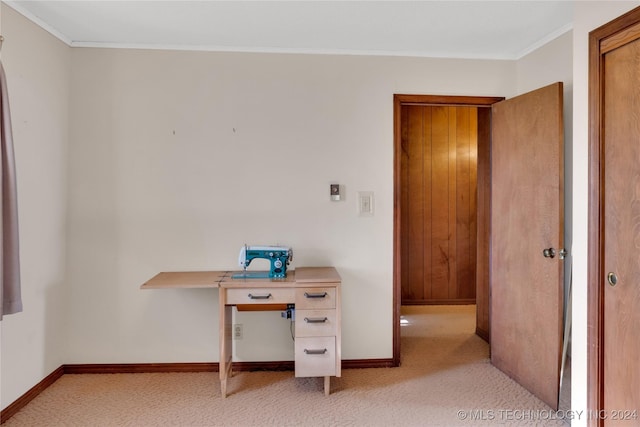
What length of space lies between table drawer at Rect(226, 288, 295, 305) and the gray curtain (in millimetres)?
1137

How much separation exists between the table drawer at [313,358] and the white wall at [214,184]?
Result: 472mm

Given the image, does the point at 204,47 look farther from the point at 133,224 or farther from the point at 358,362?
the point at 358,362

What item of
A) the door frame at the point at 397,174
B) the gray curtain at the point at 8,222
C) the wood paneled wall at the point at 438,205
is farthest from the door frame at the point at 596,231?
the gray curtain at the point at 8,222

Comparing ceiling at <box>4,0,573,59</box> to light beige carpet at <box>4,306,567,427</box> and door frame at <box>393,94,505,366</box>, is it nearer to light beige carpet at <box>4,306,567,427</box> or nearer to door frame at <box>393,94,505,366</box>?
door frame at <box>393,94,505,366</box>

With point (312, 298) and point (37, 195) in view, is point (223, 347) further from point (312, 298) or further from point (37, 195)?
point (37, 195)

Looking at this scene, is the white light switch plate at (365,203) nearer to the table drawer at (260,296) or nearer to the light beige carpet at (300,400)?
the table drawer at (260,296)

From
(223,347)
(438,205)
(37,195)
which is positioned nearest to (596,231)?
(223,347)

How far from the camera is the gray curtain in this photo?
1.97 m

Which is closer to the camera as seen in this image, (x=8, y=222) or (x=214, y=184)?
(x=8, y=222)

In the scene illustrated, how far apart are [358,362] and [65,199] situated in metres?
2.48

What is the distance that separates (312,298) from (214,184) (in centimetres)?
114

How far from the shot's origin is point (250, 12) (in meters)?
2.30

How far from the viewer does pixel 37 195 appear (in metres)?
2.45

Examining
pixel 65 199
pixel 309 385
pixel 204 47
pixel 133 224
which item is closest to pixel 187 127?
pixel 204 47
